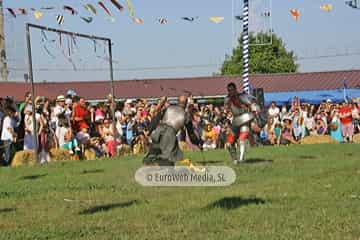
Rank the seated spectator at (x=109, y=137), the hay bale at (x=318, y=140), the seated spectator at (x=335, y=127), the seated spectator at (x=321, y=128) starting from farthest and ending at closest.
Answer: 1. the seated spectator at (x=321, y=128)
2. the seated spectator at (x=335, y=127)
3. the hay bale at (x=318, y=140)
4. the seated spectator at (x=109, y=137)

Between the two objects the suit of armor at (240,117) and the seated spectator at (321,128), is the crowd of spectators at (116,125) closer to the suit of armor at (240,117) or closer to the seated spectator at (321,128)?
the seated spectator at (321,128)

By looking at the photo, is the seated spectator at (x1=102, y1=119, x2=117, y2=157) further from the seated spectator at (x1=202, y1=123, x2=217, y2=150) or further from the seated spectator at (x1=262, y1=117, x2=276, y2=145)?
the seated spectator at (x1=262, y1=117, x2=276, y2=145)

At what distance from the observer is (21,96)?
41688 millimetres

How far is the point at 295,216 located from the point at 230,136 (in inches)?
300

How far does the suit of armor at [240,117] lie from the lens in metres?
15.2

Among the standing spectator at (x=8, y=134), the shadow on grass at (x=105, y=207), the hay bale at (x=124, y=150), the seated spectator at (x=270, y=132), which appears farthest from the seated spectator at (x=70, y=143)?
the shadow on grass at (x=105, y=207)

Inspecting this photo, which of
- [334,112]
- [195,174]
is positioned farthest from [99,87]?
[195,174]

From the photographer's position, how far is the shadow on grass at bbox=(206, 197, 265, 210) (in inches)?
347

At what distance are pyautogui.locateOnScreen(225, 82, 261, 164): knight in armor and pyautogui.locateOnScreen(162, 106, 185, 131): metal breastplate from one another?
2.56m

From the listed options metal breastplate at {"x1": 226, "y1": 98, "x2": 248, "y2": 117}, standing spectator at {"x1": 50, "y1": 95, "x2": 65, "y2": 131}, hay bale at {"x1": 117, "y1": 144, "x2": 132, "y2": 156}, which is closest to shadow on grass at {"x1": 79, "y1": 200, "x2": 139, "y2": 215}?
metal breastplate at {"x1": 226, "y1": 98, "x2": 248, "y2": 117}

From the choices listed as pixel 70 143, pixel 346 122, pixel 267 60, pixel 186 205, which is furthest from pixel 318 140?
pixel 267 60

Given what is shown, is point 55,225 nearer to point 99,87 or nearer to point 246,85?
point 246,85

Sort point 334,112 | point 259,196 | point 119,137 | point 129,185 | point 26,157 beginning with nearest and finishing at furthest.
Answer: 1. point 259,196
2. point 129,185
3. point 26,157
4. point 119,137
5. point 334,112

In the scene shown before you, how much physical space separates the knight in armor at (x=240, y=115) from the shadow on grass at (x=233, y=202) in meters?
5.68
